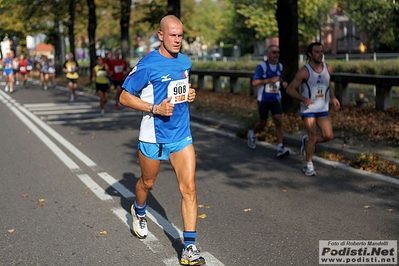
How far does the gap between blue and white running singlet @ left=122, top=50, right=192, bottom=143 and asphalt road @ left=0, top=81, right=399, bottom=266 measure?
1053mm

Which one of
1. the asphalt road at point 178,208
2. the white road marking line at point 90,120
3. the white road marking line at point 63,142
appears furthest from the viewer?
the white road marking line at point 90,120

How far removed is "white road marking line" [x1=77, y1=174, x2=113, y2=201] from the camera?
7.25 meters

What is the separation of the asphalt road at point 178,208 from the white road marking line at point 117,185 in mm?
14

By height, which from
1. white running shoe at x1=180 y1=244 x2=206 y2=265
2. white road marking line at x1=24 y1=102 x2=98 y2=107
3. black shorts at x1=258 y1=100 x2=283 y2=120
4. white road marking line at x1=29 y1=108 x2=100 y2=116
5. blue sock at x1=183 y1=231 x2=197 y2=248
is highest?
black shorts at x1=258 y1=100 x2=283 y2=120

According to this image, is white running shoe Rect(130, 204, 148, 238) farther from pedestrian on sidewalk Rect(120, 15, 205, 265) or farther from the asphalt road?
pedestrian on sidewalk Rect(120, 15, 205, 265)

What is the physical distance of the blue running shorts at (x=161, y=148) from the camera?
4996 millimetres

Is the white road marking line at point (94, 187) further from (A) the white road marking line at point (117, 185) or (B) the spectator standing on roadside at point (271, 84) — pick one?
(B) the spectator standing on roadside at point (271, 84)

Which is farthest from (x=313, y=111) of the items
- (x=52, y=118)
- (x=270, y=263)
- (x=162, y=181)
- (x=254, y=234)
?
(x=52, y=118)

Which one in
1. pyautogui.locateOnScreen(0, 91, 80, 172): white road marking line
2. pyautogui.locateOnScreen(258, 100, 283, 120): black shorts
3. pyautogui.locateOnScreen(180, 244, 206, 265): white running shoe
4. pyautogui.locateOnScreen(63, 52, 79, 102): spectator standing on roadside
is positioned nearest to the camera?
pyautogui.locateOnScreen(180, 244, 206, 265): white running shoe

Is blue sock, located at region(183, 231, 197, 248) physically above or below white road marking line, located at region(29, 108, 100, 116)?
above

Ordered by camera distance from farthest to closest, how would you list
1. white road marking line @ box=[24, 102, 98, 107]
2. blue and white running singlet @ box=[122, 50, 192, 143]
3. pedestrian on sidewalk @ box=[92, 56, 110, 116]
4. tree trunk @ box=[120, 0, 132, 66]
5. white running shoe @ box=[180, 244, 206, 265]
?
tree trunk @ box=[120, 0, 132, 66], white road marking line @ box=[24, 102, 98, 107], pedestrian on sidewalk @ box=[92, 56, 110, 116], blue and white running singlet @ box=[122, 50, 192, 143], white running shoe @ box=[180, 244, 206, 265]

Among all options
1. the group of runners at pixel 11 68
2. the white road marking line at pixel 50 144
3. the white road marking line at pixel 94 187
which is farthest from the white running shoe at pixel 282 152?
the group of runners at pixel 11 68

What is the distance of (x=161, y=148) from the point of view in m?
5.04

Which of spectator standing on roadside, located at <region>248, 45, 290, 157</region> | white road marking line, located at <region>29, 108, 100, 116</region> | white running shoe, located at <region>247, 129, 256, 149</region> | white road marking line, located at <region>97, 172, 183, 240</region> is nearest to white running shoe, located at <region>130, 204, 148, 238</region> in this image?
white road marking line, located at <region>97, 172, 183, 240</region>
